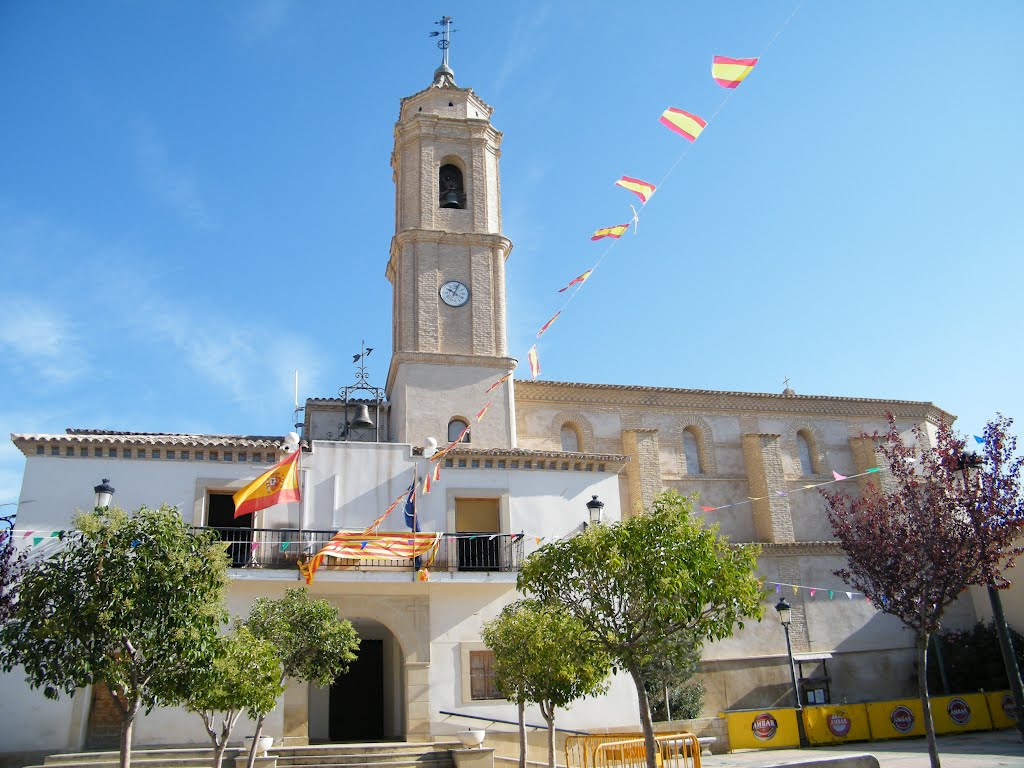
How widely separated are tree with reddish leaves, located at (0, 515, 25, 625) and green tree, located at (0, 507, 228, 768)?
24.0 feet

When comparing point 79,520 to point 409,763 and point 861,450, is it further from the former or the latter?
point 861,450

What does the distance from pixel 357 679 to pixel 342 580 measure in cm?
421

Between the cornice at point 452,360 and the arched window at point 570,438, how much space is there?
520 centimetres

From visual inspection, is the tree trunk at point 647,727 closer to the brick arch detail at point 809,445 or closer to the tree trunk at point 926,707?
the tree trunk at point 926,707

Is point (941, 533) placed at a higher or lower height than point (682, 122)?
lower

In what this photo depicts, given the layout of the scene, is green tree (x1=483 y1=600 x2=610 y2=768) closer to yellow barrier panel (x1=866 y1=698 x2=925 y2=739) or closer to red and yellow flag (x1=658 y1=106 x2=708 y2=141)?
red and yellow flag (x1=658 y1=106 x2=708 y2=141)

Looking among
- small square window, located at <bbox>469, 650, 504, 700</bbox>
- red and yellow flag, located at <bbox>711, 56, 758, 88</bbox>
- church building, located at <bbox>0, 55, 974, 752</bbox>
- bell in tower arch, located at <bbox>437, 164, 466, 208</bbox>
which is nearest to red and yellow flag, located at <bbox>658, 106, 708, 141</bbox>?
red and yellow flag, located at <bbox>711, 56, 758, 88</bbox>

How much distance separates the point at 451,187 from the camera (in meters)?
26.8

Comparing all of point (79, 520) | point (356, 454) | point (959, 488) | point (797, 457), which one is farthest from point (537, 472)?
point (797, 457)

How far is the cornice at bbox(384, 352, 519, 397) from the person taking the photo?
23828 millimetres

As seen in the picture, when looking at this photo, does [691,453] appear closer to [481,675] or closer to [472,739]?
[481,675]

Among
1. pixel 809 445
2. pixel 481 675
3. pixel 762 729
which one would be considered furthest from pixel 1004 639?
pixel 809 445

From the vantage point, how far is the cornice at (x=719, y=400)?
95.0 feet

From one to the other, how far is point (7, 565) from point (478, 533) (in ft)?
30.7
